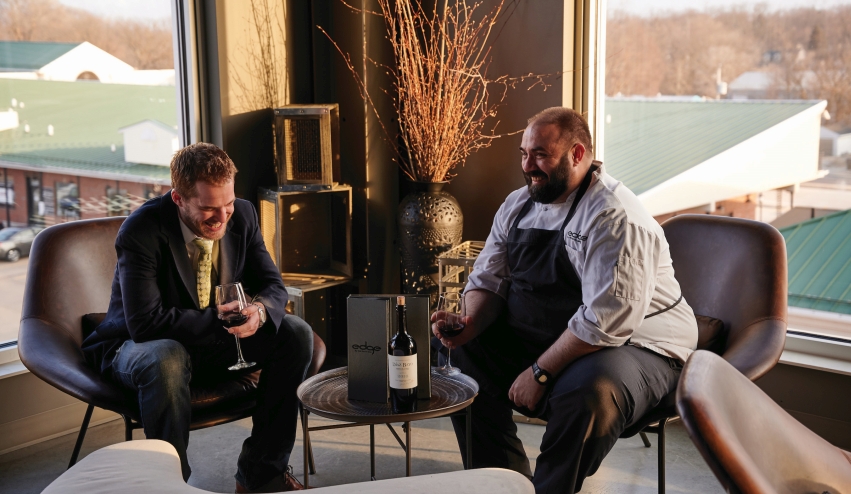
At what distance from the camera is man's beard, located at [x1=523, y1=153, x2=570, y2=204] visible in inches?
108

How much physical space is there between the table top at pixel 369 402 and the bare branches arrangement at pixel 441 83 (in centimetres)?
160

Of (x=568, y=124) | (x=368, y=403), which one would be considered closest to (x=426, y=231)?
(x=568, y=124)

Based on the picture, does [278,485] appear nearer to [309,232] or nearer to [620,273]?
[620,273]

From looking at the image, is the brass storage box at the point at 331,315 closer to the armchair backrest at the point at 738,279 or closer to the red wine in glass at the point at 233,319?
the red wine in glass at the point at 233,319

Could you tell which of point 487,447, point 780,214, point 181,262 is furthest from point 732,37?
point 181,262

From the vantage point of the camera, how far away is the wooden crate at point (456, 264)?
11.8 feet

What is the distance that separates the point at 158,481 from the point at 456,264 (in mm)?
2085

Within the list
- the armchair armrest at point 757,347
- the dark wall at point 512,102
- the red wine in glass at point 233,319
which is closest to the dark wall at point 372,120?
the dark wall at point 512,102

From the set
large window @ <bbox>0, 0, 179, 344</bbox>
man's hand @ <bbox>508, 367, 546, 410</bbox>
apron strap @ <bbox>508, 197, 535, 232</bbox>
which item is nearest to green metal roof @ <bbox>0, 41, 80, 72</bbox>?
large window @ <bbox>0, 0, 179, 344</bbox>

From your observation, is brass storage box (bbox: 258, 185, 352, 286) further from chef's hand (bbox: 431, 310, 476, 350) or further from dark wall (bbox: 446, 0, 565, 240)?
chef's hand (bbox: 431, 310, 476, 350)

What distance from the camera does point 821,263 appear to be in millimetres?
3430

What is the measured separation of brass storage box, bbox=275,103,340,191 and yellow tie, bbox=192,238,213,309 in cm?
105

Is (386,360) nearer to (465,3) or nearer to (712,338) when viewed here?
(712,338)

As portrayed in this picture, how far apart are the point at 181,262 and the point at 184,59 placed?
1427mm
